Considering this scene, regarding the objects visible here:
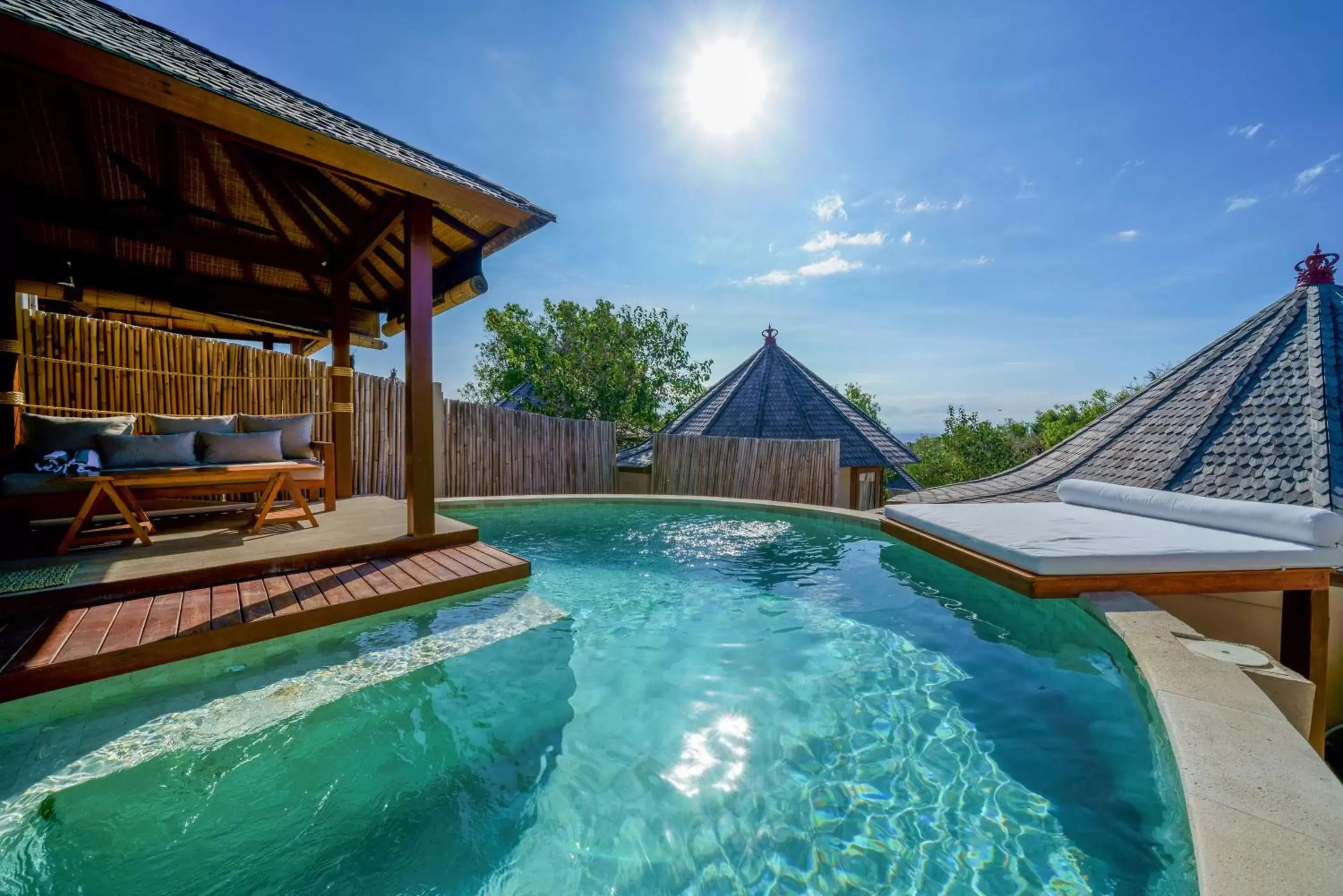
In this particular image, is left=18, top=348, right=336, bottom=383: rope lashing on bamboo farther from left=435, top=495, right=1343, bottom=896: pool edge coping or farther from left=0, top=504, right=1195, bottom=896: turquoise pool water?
left=435, top=495, right=1343, bottom=896: pool edge coping

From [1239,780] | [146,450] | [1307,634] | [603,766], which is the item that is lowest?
[603,766]

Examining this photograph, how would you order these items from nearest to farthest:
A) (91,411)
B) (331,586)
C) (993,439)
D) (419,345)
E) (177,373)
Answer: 1. (331,586)
2. (419,345)
3. (91,411)
4. (177,373)
5. (993,439)

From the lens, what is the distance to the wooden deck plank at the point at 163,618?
6.82ft

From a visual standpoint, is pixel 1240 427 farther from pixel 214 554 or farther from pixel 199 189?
pixel 199 189

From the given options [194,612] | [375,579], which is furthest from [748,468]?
[194,612]

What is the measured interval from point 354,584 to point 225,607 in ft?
1.79

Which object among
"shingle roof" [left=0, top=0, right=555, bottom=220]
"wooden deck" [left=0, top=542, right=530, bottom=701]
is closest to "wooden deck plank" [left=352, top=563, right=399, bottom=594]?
"wooden deck" [left=0, top=542, right=530, bottom=701]

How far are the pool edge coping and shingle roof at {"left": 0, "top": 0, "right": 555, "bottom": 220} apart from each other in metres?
4.11

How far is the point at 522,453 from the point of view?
8.63m

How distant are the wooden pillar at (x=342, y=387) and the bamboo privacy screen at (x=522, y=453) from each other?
90.6 inches

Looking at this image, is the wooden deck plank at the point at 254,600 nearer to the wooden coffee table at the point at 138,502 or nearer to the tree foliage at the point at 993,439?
the wooden coffee table at the point at 138,502

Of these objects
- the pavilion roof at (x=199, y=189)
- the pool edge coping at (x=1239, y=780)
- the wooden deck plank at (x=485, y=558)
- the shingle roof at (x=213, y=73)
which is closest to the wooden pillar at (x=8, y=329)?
the pavilion roof at (x=199, y=189)

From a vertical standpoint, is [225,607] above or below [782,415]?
below

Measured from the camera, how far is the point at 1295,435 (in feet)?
13.4
